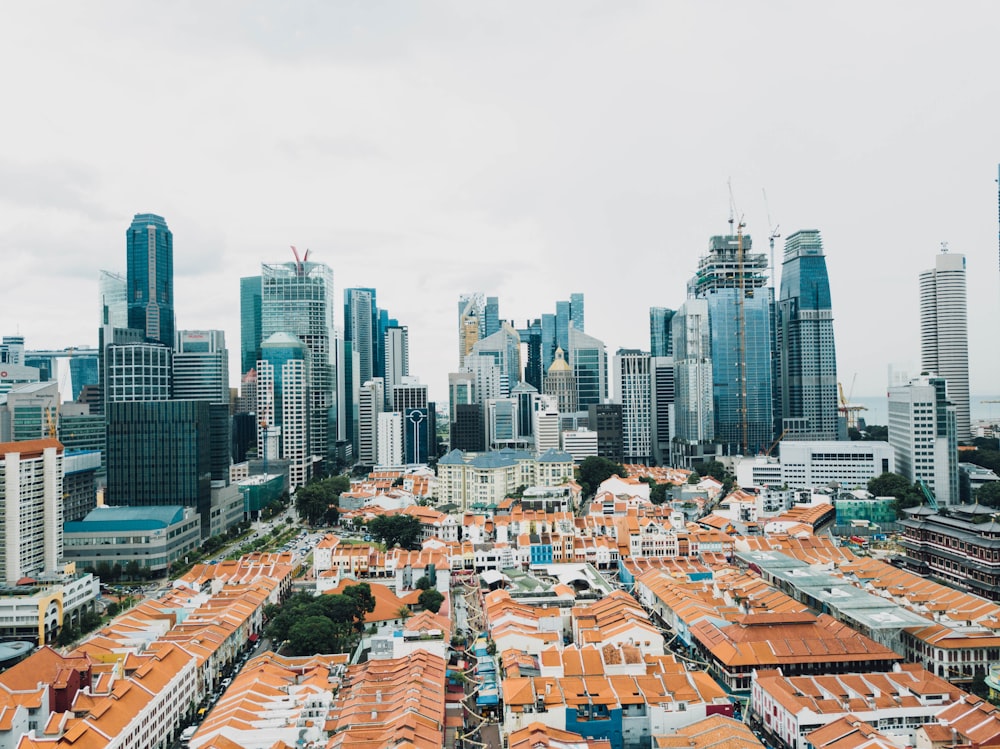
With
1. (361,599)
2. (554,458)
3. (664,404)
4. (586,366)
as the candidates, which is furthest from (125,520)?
(586,366)

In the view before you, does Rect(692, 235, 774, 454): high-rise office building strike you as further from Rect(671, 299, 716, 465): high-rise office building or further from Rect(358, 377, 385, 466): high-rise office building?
Rect(358, 377, 385, 466): high-rise office building

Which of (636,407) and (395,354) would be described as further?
(395,354)

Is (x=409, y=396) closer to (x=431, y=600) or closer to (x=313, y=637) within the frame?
(x=431, y=600)

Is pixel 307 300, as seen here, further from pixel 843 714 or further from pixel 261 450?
pixel 843 714

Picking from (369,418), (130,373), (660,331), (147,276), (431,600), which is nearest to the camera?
(431,600)

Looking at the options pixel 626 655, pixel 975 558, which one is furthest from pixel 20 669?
pixel 975 558
